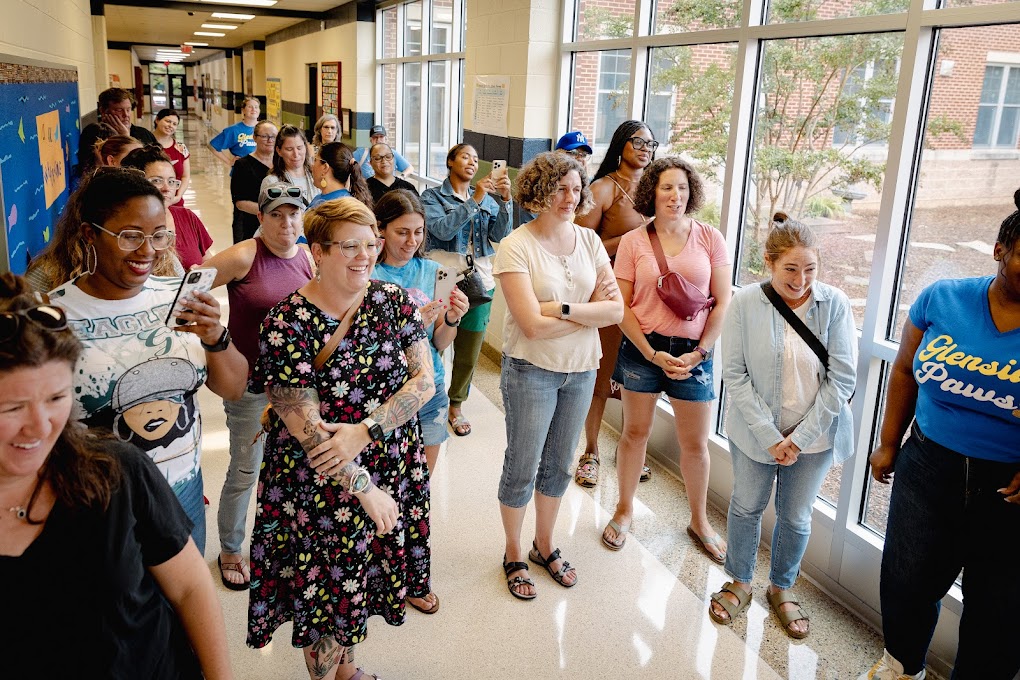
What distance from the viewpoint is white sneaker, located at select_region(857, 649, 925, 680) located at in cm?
229

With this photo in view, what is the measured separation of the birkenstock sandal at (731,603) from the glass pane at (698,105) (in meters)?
1.78

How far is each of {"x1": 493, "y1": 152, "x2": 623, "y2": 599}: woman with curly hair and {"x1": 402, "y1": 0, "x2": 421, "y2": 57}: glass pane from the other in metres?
6.51

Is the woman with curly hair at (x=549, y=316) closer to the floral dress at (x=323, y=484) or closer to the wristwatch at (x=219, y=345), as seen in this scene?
the floral dress at (x=323, y=484)

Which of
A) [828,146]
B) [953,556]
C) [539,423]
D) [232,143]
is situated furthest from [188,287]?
[232,143]

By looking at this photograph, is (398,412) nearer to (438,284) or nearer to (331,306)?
(331,306)

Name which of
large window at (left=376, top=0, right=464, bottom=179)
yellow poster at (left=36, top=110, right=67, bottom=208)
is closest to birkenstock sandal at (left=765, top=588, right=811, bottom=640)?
yellow poster at (left=36, top=110, right=67, bottom=208)

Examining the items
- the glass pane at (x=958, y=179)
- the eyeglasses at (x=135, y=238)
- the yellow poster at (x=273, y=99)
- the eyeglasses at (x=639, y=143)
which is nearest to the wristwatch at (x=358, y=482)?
the eyeglasses at (x=135, y=238)

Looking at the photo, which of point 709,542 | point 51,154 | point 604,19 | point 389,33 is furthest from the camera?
point 389,33

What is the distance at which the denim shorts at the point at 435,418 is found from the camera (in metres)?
2.88

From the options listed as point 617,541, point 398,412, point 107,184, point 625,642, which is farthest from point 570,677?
point 107,184

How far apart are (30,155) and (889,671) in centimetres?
354

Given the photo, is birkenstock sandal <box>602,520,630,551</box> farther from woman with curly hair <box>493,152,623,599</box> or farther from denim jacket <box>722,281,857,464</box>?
denim jacket <box>722,281,857,464</box>

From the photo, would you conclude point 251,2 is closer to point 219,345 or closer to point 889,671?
point 219,345

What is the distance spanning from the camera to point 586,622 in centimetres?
268
